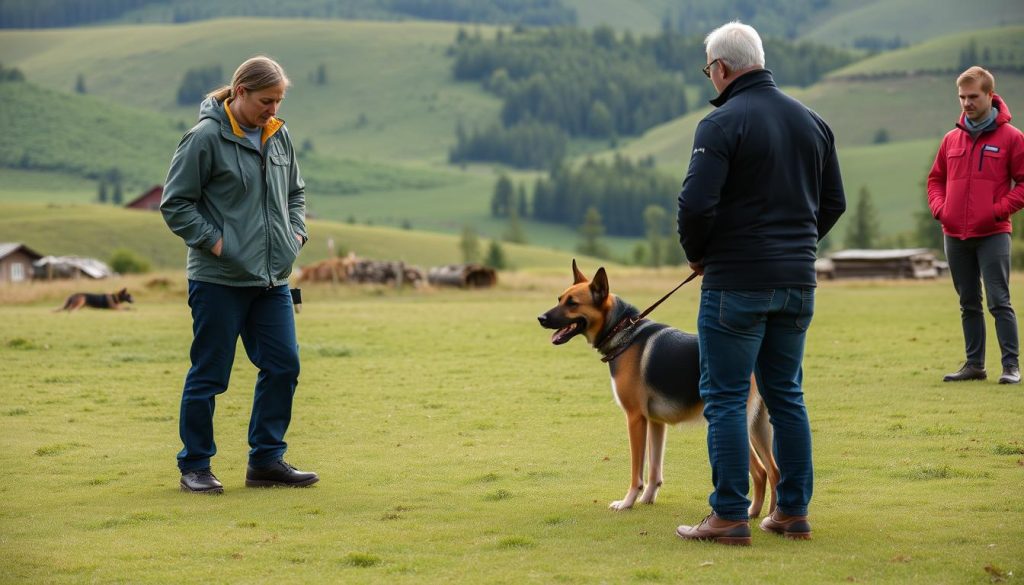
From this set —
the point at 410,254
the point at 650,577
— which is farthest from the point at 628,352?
the point at 410,254

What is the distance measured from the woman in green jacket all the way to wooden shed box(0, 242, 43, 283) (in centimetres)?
7482

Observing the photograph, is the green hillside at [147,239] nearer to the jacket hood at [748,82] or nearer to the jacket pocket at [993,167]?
the jacket pocket at [993,167]

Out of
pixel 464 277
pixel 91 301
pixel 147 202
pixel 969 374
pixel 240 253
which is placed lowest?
pixel 91 301

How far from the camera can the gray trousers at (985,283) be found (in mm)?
13391

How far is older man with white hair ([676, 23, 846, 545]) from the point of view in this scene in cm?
680

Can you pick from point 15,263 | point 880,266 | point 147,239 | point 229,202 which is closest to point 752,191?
point 229,202

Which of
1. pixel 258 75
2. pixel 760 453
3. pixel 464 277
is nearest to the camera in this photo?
pixel 760 453

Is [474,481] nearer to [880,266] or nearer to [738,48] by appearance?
[738,48]

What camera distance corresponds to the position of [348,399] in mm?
14734

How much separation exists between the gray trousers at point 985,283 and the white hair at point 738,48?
24.7 feet

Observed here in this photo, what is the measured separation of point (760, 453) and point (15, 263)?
80.8 metres

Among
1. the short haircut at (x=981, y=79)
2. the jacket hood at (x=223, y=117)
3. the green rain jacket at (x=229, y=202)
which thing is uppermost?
the short haircut at (x=981, y=79)

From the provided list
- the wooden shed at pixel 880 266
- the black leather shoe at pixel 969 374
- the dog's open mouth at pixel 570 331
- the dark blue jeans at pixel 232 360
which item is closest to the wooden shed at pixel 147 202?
the wooden shed at pixel 880 266

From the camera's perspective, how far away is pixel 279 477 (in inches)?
364
